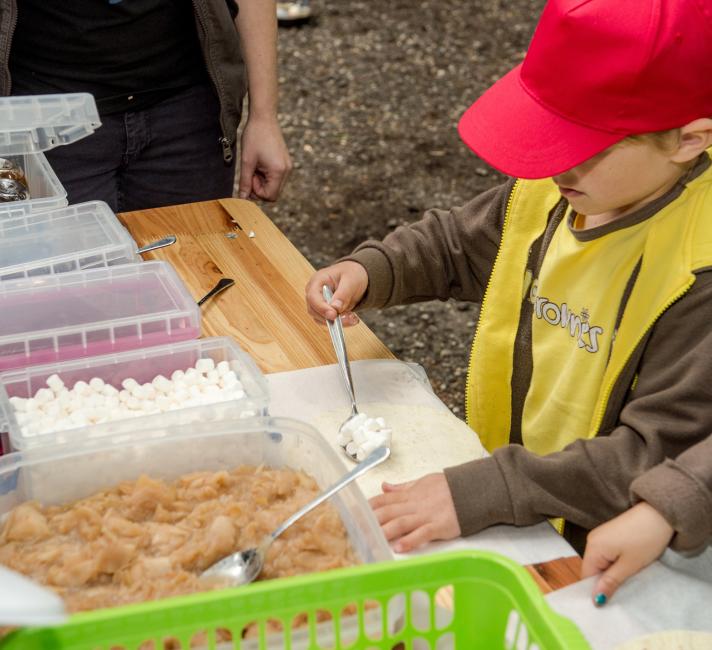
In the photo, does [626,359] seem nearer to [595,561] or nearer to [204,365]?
[595,561]

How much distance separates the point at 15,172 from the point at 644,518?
3.53 ft

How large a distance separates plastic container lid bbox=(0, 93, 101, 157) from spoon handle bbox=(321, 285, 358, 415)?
0.47m

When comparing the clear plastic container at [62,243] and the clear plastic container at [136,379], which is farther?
the clear plastic container at [62,243]

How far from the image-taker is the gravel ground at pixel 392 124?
306cm

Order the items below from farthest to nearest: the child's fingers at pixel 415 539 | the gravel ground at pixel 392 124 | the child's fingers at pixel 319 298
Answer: the gravel ground at pixel 392 124 < the child's fingers at pixel 319 298 < the child's fingers at pixel 415 539

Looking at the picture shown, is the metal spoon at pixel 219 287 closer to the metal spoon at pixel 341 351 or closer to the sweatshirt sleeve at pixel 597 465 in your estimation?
the metal spoon at pixel 341 351

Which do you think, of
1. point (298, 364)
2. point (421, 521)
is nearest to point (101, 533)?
point (421, 521)

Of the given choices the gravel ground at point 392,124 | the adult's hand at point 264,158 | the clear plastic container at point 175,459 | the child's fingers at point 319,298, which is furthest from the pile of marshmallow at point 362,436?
the gravel ground at point 392,124

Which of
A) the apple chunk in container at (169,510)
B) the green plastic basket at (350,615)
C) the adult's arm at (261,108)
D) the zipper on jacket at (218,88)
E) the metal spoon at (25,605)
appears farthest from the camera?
the adult's arm at (261,108)

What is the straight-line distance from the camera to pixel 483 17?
5.35 m

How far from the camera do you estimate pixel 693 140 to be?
1.06m

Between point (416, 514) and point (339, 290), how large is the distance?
435 millimetres

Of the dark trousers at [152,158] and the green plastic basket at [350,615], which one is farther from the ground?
the green plastic basket at [350,615]

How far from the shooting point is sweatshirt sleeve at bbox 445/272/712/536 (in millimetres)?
976
